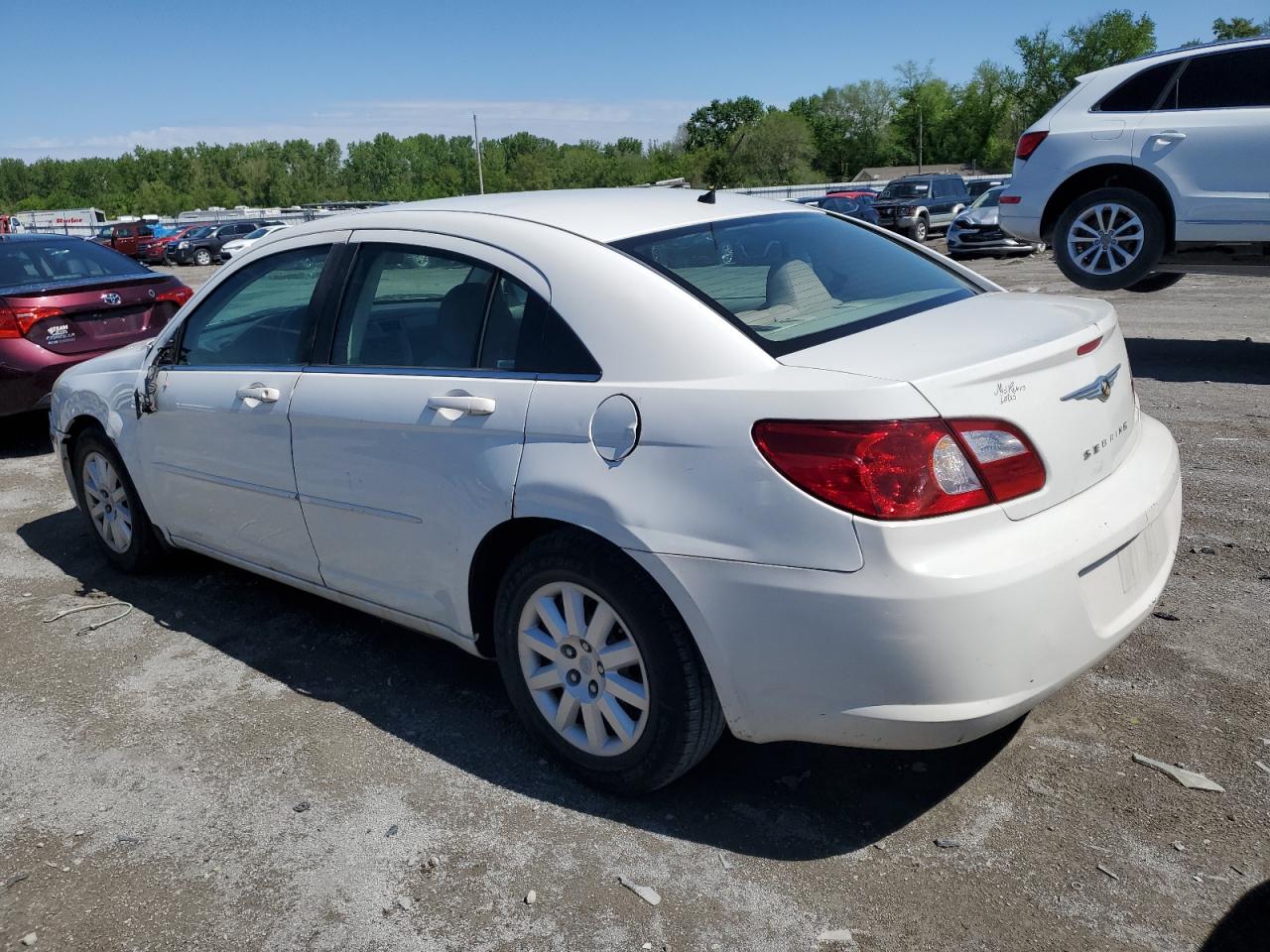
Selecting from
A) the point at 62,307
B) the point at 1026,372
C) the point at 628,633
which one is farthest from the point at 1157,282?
the point at 62,307

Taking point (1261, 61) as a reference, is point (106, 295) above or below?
below

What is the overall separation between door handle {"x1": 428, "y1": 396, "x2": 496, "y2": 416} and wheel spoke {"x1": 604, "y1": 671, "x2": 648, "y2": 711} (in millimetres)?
813

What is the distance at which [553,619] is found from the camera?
3.07 metres

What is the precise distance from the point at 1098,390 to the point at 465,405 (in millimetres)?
1727

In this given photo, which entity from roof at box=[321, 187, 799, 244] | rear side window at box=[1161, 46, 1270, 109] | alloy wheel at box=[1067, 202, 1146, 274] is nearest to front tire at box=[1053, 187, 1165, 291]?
alloy wheel at box=[1067, 202, 1146, 274]

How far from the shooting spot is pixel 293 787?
10.7 feet

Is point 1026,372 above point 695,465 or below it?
above

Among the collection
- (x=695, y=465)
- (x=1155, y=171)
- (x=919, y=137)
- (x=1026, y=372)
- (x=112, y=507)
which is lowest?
(x=112, y=507)

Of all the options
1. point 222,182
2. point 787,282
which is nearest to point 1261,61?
point 787,282

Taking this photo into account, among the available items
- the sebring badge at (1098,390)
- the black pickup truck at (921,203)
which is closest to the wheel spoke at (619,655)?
the sebring badge at (1098,390)

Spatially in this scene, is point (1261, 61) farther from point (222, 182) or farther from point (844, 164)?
point (222, 182)

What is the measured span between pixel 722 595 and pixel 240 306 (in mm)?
2593

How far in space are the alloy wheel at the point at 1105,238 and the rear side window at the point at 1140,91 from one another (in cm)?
76

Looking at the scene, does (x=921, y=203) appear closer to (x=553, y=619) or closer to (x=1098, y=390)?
(x=1098, y=390)
